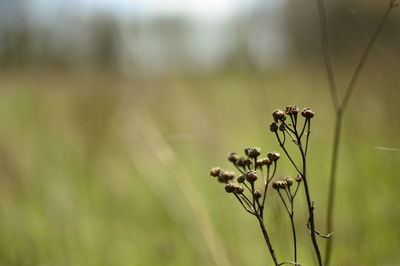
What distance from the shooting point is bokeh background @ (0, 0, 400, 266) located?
1.86 metres

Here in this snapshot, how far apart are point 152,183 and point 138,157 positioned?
0.60 meters

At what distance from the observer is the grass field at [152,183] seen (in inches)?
71.1

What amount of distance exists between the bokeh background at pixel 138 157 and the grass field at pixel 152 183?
0.01 meters

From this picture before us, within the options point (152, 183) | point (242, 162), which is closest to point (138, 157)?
point (152, 183)

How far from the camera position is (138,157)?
11.7ft

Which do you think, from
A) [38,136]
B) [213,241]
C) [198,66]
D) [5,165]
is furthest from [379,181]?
[198,66]

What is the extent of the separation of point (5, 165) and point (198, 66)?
4.03m

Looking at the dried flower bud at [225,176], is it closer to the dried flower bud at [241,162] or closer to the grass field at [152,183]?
the dried flower bud at [241,162]

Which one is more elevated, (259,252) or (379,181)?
(379,181)

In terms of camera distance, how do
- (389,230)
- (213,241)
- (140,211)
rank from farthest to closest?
(140,211)
(389,230)
(213,241)

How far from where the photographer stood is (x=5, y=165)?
6.75 feet

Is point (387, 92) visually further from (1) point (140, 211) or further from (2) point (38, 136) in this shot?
(2) point (38, 136)

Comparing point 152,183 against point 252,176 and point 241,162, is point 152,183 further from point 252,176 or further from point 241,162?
point 252,176

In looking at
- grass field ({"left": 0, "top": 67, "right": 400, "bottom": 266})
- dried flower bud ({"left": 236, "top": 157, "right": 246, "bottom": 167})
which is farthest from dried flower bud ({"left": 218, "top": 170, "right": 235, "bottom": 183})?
grass field ({"left": 0, "top": 67, "right": 400, "bottom": 266})
